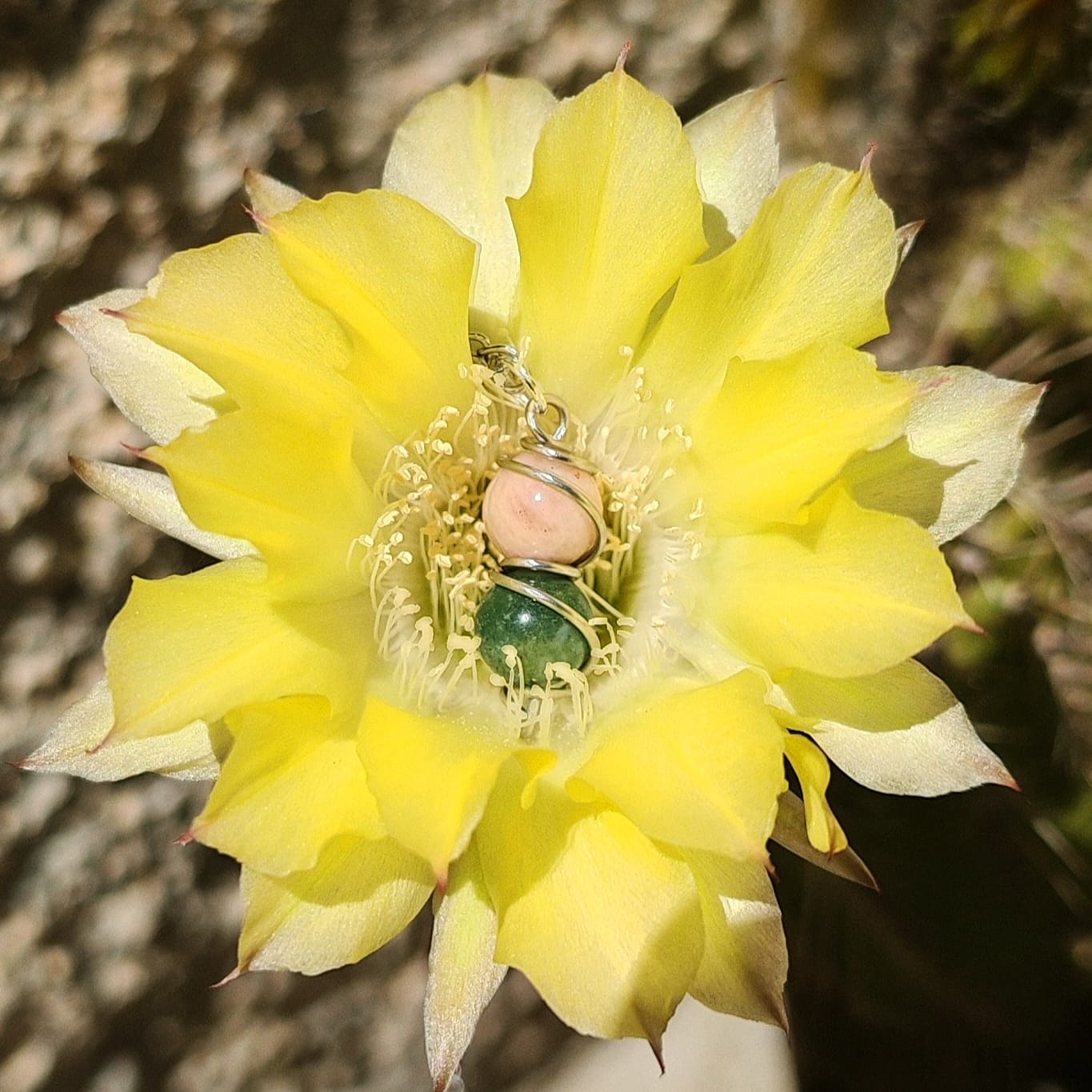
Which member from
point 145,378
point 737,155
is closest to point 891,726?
point 737,155

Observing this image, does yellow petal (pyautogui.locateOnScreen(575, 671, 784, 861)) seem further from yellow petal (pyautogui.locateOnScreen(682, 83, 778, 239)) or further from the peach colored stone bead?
yellow petal (pyautogui.locateOnScreen(682, 83, 778, 239))

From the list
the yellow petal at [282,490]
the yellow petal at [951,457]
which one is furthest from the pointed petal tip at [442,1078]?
the yellow petal at [951,457]

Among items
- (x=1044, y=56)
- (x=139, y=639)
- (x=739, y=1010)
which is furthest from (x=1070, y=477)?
(x=139, y=639)

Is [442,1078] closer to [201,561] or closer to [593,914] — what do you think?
[593,914]

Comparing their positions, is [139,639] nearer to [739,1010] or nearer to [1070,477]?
[739,1010]

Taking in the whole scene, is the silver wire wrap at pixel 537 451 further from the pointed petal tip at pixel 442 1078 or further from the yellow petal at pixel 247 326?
the pointed petal tip at pixel 442 1078

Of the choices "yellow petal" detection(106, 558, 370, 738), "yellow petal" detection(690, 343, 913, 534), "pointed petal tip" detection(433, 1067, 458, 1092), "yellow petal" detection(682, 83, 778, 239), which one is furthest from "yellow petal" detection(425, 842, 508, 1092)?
"yellow petal" detection(682, 83, 778, 239)
